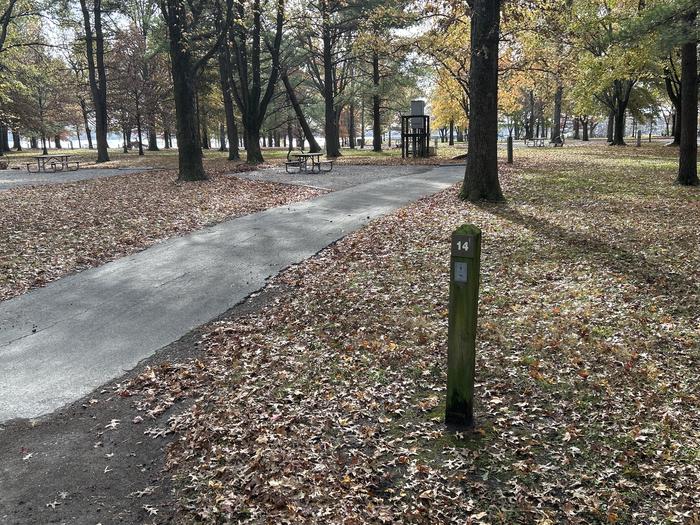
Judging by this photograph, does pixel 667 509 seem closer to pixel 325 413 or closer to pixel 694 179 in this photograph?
pixel 325 413


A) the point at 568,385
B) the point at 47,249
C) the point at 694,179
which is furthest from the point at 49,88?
the point at 568,385

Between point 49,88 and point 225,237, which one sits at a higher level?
point 49,88

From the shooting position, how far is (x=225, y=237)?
947cm

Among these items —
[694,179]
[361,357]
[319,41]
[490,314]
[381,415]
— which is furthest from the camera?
[319,41]

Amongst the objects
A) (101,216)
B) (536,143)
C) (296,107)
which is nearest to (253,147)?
(296,107)

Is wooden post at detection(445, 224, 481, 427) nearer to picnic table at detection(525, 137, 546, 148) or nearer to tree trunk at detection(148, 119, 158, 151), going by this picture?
tree trunk at detection(148, 119, 158, 151)

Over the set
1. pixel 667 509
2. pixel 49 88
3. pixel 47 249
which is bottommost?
pixel 667 509

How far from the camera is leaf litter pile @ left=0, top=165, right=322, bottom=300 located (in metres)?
7.91

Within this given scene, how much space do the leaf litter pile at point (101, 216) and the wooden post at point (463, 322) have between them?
5.69 m

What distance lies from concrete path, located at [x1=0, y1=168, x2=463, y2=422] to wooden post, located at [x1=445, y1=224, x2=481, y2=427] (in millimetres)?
2911

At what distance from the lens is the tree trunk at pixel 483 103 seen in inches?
416

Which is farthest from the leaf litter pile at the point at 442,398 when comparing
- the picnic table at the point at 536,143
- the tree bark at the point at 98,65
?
the picnic table at the point at 536,143

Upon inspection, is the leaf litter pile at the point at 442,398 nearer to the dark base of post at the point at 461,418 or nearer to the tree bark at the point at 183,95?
the dark base of post at the point at 461,418

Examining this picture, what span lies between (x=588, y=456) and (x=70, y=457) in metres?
3.31
